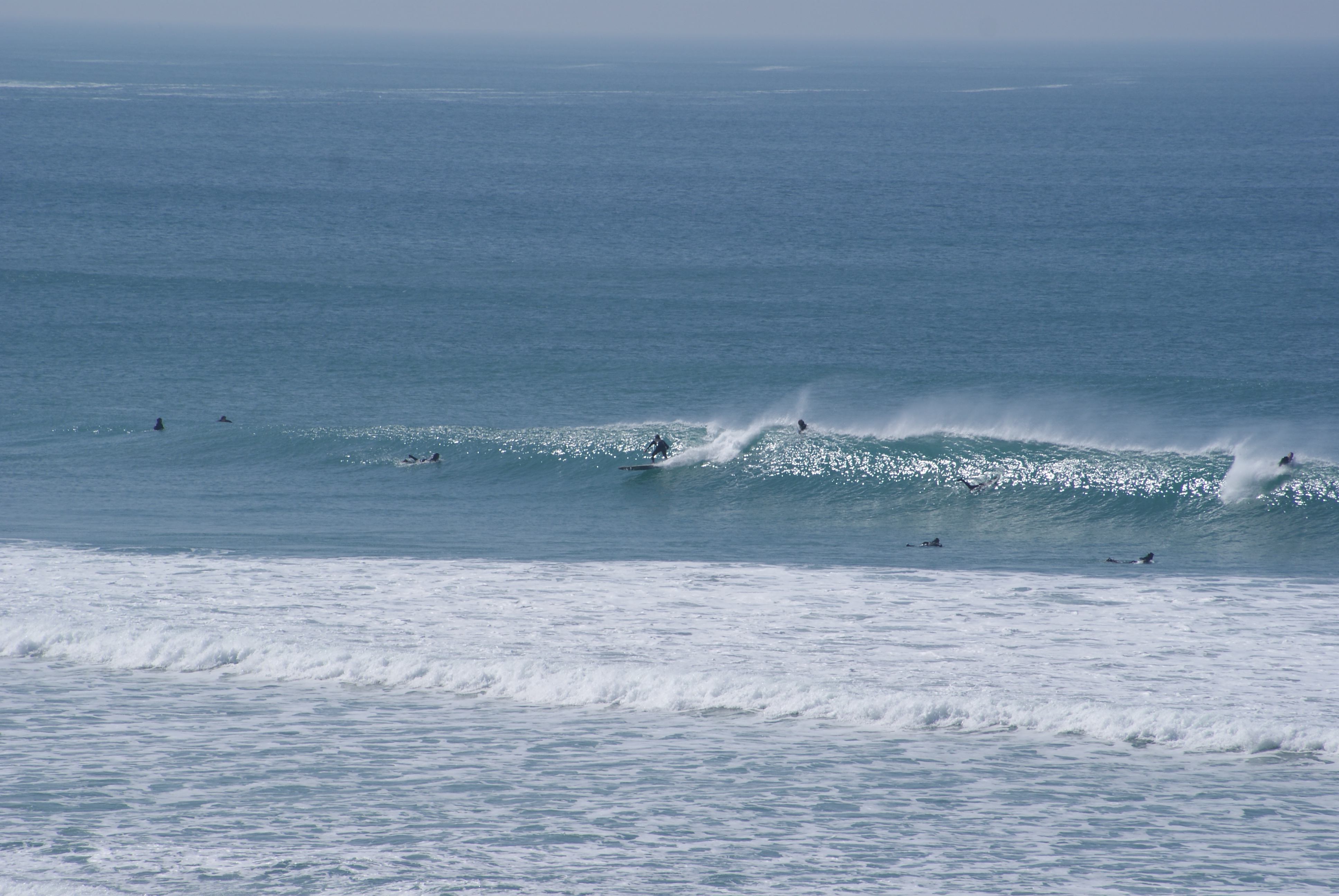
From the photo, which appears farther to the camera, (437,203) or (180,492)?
(437,203)

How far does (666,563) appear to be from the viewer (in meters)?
21.2

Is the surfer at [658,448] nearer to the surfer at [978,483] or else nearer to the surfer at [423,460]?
the surfer at [423,460]

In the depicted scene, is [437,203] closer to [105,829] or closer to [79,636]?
[79,636]

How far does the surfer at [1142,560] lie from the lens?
21.2 meters

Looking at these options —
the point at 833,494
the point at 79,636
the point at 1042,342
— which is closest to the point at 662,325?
the point at 1042,342

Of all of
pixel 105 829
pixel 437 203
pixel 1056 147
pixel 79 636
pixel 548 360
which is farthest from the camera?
pixel 1056 147

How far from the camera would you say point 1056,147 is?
354 feet

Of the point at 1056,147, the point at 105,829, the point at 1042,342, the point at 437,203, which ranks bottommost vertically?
the point at 105,829

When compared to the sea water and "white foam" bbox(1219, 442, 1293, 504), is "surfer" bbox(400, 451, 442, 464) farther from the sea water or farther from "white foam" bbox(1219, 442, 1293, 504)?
"white foam" bbox(1219, 442, 1293, 504)

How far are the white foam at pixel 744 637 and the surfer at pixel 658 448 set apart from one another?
266 inches

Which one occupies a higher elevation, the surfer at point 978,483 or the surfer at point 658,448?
the surfer at point 658,448

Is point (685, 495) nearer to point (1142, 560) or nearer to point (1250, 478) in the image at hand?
point (1142, 560)

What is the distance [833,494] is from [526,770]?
13.7m

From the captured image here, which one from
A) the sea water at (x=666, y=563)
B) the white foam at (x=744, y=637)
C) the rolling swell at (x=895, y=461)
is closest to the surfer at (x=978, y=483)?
the rolling swell at (x=895, y=461)
